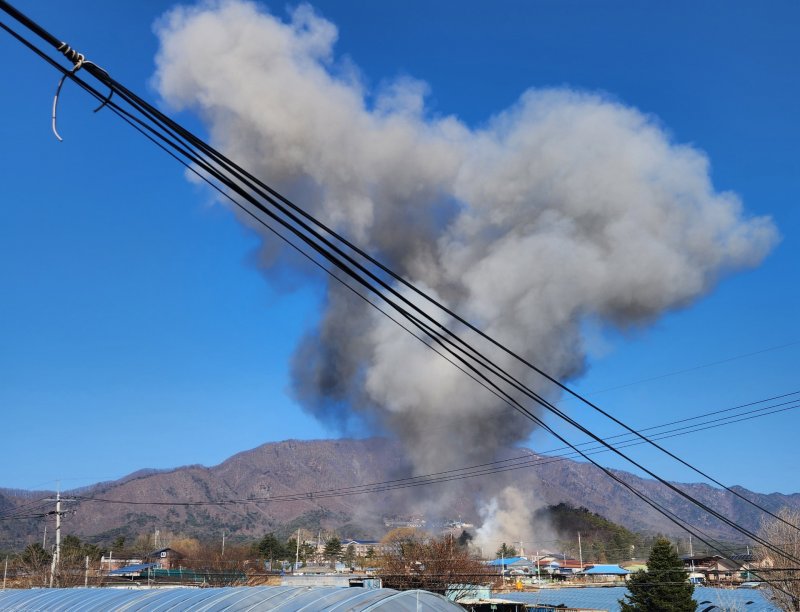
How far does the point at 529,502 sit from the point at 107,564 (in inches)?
2878

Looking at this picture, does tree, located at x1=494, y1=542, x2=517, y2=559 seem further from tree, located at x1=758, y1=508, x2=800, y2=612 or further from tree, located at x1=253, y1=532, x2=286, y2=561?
tree, located at x1=758, y1=508, x2=800, y2=612

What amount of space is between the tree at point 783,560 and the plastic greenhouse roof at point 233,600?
2213 cm

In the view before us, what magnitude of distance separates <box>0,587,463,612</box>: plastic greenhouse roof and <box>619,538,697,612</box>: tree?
22001 mm

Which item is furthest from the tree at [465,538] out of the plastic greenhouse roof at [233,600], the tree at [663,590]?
the plastic greenhouse roof at [233,600]

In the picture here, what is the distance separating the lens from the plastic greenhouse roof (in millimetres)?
15102

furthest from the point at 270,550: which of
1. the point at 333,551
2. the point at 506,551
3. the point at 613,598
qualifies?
the point at 613,598

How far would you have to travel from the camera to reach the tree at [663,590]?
37188mm

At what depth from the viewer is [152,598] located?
23.1 m

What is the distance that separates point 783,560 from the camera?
127 feet

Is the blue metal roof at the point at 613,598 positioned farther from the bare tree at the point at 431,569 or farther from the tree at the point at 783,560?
the bare tree at the point at 431,569

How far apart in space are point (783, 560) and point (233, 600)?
99.8 feet

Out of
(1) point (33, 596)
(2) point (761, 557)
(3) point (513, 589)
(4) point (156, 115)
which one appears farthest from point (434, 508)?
(4) point (156, 115)

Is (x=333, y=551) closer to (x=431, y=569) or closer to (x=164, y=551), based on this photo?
(x=164, y=551)

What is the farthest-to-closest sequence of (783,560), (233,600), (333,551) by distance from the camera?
(333,551) → (783,560) → (233,600)
